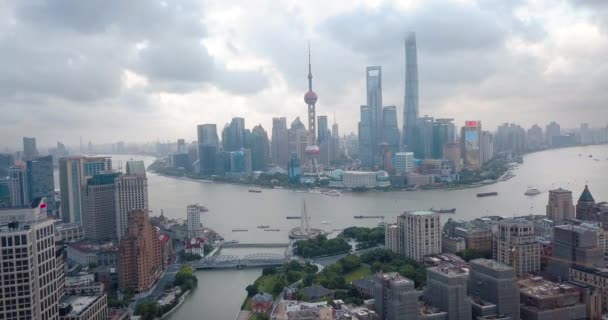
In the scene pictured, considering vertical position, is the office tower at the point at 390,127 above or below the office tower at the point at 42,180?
above

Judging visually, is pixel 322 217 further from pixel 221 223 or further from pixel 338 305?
pixel 338 305

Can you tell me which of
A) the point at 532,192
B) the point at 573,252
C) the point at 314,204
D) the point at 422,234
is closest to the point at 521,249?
the point at 573,252

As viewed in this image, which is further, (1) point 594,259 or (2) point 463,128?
(2) point 463,128

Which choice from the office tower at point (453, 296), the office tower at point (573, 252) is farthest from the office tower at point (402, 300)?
the office tower at point (573, 252)

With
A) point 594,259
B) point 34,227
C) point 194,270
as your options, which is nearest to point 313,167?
point 194,270

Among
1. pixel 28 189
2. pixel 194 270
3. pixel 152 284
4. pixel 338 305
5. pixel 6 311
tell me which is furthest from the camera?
pixel 28 189

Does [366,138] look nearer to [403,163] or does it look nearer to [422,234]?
[403,163]

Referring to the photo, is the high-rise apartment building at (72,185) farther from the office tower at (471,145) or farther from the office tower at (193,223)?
the office tower at (471,145)

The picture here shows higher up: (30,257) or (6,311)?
(30,257)
